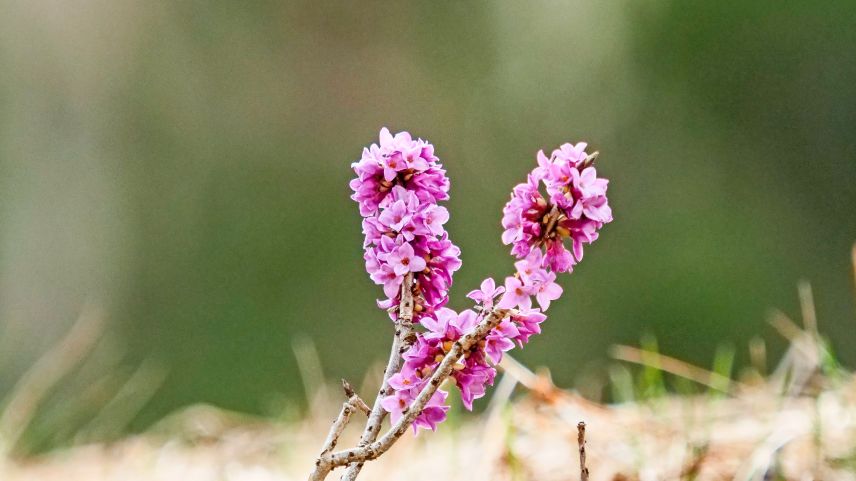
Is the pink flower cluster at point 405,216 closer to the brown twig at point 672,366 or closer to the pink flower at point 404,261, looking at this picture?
the pink flower at point 404,261

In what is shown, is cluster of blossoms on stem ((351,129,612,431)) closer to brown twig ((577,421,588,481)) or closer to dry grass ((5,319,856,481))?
brown twig ((577,421,588,481))

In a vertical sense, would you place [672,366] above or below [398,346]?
above

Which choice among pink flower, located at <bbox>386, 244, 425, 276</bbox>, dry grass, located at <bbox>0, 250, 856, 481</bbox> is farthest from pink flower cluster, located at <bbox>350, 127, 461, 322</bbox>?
dry grass, located at <bbox>0, 250, 856, 481</bbox>

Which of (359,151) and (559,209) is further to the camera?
(359,151)

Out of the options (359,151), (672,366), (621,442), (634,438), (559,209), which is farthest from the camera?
(359,151)

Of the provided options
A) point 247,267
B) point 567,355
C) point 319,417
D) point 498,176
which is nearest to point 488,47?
point 498,176

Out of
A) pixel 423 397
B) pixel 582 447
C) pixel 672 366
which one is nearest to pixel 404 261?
pixel 423 397

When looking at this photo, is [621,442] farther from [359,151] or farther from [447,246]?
[359,151]
